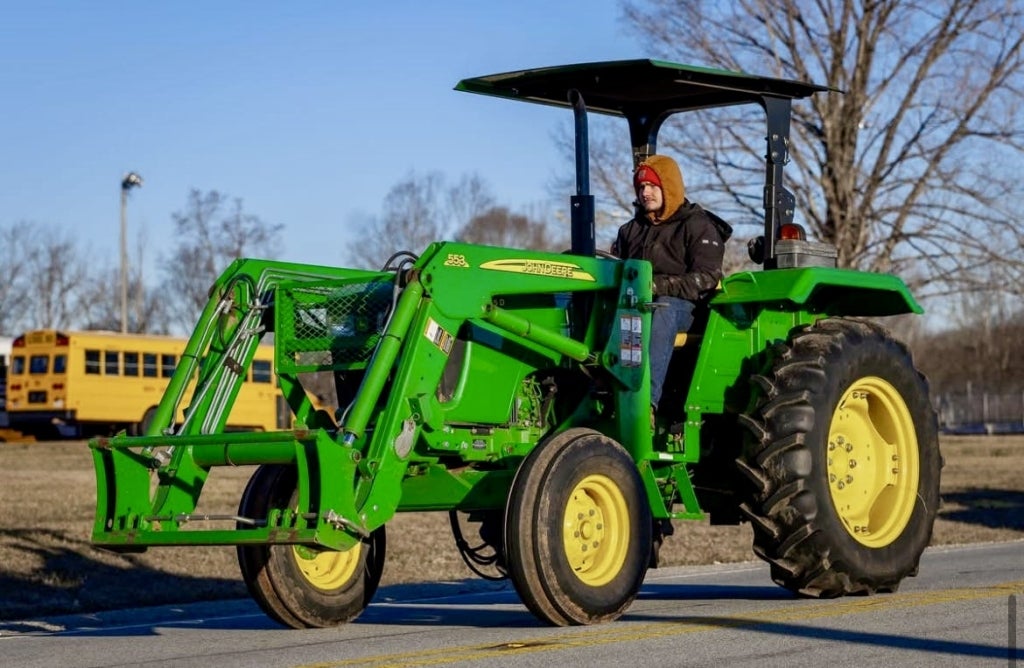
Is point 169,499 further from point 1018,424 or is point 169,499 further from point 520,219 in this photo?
point 520,219

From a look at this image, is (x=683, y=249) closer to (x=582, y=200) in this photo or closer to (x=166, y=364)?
(x=582, y=200)

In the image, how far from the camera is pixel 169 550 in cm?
1427

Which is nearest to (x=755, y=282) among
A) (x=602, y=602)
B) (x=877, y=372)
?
(x=877, y=372)

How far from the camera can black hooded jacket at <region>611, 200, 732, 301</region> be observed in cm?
927

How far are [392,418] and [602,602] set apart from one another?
1434mm

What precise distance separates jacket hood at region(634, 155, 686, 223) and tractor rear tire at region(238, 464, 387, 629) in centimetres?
250

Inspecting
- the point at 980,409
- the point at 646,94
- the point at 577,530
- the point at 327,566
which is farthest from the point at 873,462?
the point at 980,409

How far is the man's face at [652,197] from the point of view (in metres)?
9.52

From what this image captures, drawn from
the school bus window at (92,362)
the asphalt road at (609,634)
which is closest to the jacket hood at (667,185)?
the asphalt road at (609,634)

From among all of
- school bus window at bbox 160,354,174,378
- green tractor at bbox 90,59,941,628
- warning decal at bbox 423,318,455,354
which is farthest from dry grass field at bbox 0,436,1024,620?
school bus window at bbox 160,354,174,378

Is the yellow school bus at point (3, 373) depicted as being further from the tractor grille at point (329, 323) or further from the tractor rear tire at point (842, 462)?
the tractor rear tire at point (842, 462)

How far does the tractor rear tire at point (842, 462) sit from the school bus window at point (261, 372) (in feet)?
102

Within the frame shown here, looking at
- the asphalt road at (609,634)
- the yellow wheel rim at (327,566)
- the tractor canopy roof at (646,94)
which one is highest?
the tractor canopy roof at (646,94)

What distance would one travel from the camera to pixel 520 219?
78312 millimetres
